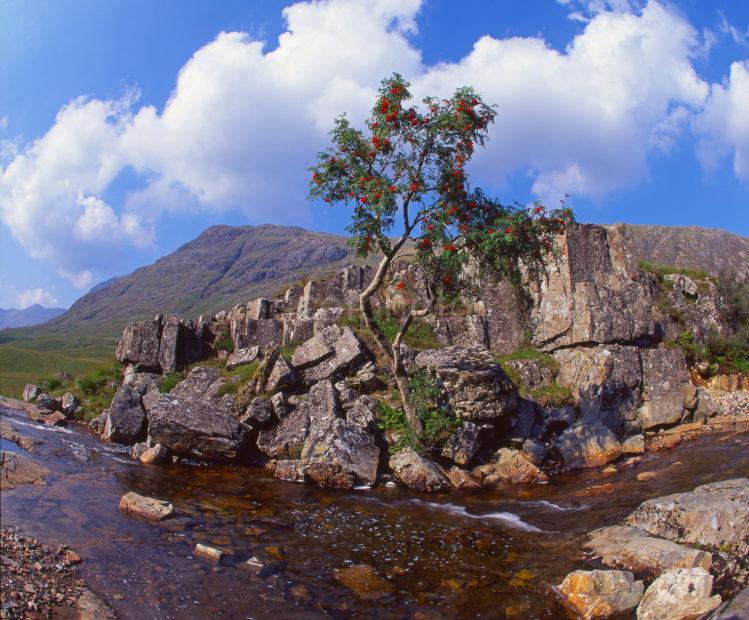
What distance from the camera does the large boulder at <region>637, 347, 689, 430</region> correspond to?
25.5 meters

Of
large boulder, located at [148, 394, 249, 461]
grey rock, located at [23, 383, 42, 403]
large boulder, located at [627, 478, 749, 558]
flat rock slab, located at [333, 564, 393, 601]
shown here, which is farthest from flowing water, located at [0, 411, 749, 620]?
grey rock, located at [23, 383, 42, 403]

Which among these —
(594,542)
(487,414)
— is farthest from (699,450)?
(594,542)

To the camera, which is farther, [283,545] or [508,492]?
[508,492]

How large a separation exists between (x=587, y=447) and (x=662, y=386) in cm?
844

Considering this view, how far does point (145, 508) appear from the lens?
13.1 m

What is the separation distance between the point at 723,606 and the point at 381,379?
56.7 ft

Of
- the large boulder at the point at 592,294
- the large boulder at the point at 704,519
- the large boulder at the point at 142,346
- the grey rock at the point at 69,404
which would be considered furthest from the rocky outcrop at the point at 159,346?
the large boulder at the point at 704,519

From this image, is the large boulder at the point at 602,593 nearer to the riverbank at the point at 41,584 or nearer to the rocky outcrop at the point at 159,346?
the riverbank at the point at 41,584

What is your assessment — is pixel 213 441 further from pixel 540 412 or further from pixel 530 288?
pixel 530 288

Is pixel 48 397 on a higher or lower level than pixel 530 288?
lower

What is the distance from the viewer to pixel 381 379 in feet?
80.5

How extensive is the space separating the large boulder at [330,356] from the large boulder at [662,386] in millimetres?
14418

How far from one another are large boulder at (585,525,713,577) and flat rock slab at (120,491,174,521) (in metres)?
10.4

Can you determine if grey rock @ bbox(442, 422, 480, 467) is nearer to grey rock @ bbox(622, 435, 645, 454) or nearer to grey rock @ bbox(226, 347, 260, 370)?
grey rock @ bbox(622, 435, 645, 454)
